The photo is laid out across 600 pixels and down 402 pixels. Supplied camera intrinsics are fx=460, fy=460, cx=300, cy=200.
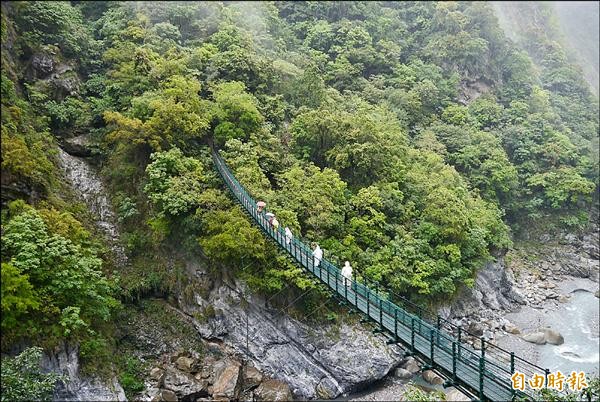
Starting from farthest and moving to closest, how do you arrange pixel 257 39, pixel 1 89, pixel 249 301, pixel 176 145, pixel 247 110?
pixel 257 39, pixel 247 110, pixel 176 145, pixel 249 301, pixel 1 89

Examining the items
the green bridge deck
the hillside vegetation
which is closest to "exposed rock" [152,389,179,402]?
the hillside vegetation

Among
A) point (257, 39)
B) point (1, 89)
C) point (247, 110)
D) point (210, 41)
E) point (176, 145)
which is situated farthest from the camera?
point (257, 39)

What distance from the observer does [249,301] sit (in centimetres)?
A: 1377

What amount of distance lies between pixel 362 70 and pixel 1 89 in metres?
19.8

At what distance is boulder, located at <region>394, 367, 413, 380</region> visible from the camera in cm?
1362

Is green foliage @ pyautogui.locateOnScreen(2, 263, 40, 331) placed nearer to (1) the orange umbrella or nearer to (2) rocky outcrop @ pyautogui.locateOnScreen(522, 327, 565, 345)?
(1) the orange umbrella

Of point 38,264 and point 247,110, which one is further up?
point 247,110

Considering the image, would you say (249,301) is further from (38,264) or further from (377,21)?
(377,21)

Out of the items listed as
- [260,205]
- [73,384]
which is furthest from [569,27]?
[73,384]

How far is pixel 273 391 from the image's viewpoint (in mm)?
12516

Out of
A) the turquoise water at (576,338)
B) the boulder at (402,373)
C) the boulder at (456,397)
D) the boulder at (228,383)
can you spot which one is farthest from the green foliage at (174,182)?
the turquoise water at (576,338)

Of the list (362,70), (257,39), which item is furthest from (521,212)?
(257,39)

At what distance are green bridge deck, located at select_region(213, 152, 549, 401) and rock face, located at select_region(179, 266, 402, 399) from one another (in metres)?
2.68

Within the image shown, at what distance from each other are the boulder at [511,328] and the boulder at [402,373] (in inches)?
228
